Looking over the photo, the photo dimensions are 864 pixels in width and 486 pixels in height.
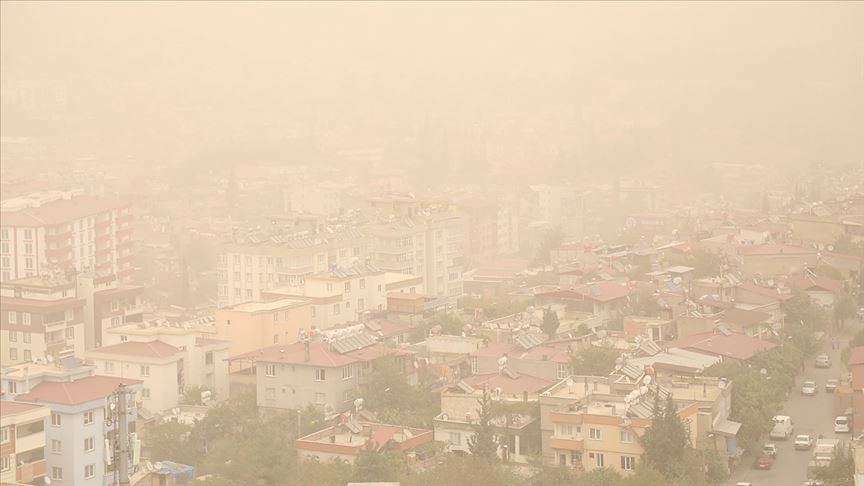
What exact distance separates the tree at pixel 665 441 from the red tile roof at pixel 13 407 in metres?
3.88

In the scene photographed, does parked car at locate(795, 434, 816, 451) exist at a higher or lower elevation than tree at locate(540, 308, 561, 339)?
lower

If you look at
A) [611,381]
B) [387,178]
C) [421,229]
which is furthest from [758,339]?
[387,178]

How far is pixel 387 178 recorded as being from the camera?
141 feet

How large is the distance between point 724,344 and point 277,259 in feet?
21.2

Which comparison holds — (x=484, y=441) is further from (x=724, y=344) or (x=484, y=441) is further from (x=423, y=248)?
(x=423, y=248)

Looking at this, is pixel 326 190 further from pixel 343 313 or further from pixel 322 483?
pixel 322 483

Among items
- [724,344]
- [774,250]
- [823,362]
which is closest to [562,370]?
[724,344]

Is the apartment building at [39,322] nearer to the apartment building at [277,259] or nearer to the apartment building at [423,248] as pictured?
the apartment building at [277,259]

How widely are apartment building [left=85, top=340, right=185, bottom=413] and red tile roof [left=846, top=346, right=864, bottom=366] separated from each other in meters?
5.26

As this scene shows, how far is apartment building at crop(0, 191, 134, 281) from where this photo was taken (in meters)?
23.2

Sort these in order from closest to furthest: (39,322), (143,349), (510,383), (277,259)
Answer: (510,383) → (143,349) → (39,322) → (277,259)

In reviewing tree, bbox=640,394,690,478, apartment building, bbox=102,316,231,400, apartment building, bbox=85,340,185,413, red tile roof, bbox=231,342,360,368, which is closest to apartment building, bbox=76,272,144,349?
apartment building, bbox=102,316,231,400

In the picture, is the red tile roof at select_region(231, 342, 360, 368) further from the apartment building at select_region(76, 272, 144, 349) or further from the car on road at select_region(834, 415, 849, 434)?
the car on road at select_region(834, 415, 849, 434)

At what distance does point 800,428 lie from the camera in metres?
12.0
